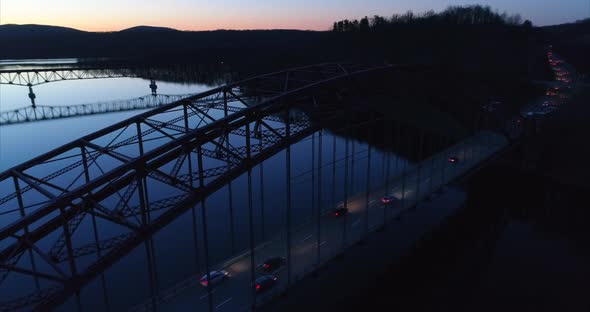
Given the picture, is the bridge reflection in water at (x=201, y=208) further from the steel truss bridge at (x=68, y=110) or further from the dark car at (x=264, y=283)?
the steel truss bridge at (x=68, y=110)

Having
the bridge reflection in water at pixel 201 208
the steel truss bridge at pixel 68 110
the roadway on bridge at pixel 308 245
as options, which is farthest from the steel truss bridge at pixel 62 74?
the roadway on bridge at pixel 308 245

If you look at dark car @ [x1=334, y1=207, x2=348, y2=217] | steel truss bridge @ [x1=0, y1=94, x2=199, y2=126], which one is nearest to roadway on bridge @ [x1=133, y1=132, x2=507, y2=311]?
dark car @ [x1=334, y1=207, x2=348, y2=217]

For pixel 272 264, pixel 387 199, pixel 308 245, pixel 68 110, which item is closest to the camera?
pixel 272 264

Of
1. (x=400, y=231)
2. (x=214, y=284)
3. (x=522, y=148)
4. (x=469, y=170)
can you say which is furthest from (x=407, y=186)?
(x=522, y=148)

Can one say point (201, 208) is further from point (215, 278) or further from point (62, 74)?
point (62, 74)

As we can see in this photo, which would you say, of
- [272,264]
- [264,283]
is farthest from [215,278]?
[272,264]

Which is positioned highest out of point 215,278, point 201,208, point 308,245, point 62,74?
point 62,74

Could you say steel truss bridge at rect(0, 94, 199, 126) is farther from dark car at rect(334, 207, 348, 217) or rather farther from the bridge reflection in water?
dark car at rect(334, 207, 348, 217)
